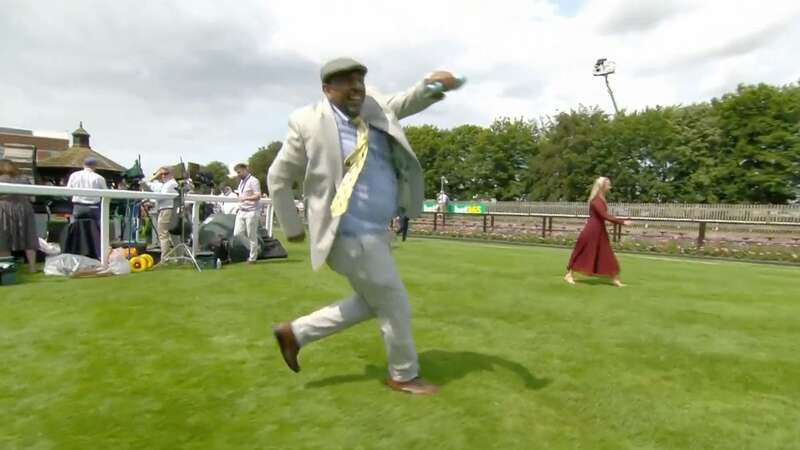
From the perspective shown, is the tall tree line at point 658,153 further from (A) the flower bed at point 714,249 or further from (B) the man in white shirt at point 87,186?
(B) the man in white shirt at point 87,186

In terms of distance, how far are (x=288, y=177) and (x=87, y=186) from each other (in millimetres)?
6971

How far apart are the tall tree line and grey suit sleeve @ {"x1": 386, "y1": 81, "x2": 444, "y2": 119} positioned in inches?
2017

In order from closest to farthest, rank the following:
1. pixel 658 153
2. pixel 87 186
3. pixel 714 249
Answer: pixel 87 186
pixel 714 249
pixel 658 153

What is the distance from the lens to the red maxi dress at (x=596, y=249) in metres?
8.51

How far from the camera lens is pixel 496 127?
69312 millimetres

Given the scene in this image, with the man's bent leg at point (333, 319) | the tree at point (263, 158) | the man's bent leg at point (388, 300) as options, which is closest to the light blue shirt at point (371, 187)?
the man's bent leg at point (388, 300)

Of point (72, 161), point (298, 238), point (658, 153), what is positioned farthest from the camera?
point (72, 161)

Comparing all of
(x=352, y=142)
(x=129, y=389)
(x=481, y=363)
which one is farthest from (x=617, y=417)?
(x=129, y=389)

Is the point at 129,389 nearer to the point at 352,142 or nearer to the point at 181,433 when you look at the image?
the point at 181,433

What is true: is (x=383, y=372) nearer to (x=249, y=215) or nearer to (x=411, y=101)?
(x=411, y=101)

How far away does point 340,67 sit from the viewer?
3250mm

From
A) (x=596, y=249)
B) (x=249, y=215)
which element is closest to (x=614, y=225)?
(x=596, y=249)

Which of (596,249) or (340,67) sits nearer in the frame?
(340,67)

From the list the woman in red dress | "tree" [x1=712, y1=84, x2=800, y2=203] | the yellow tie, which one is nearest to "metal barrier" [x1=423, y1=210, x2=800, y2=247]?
the woman in red dress
